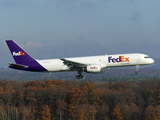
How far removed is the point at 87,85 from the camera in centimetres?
11650

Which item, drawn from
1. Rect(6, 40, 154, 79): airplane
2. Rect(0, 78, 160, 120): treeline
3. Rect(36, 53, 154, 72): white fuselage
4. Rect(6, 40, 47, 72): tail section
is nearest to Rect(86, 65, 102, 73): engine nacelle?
Rect(6, 40, 154, 79): airplane

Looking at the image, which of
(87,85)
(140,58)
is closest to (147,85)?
(87,85)

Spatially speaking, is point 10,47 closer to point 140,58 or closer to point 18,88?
point 140,58

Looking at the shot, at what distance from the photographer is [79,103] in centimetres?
10512

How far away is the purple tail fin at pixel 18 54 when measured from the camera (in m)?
67.1

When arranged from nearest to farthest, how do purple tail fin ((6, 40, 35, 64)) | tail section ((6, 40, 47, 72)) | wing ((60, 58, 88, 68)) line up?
1. wing ((60, 58, 88, 68))
2. tail section ((6, 40, 47, 72))
3. purple tail fin ((6, 40, 35, 64))

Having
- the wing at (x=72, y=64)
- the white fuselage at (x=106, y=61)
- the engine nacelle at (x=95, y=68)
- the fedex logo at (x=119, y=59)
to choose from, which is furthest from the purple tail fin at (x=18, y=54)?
the fedex logo at (x=119, y=59)

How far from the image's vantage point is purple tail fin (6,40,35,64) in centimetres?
6706

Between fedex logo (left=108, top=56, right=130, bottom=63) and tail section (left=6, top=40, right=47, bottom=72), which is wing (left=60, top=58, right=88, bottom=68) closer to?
fedex logo (left=108, top=56, right=130, bottom=63)

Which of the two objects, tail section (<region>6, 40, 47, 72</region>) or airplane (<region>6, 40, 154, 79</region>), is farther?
tail section (<region>6, 40, 47, 72</region>)

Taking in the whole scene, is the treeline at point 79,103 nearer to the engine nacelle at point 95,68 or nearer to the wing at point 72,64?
the wing at point 72,64

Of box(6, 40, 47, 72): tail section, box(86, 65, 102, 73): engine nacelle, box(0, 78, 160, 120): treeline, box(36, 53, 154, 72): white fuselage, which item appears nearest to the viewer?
box(86, 65, 102, 73): engine nacelle

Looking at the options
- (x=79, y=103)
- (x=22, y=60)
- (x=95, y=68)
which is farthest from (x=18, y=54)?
(x=79, y=103)

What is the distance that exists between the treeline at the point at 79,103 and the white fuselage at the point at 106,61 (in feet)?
94.7
